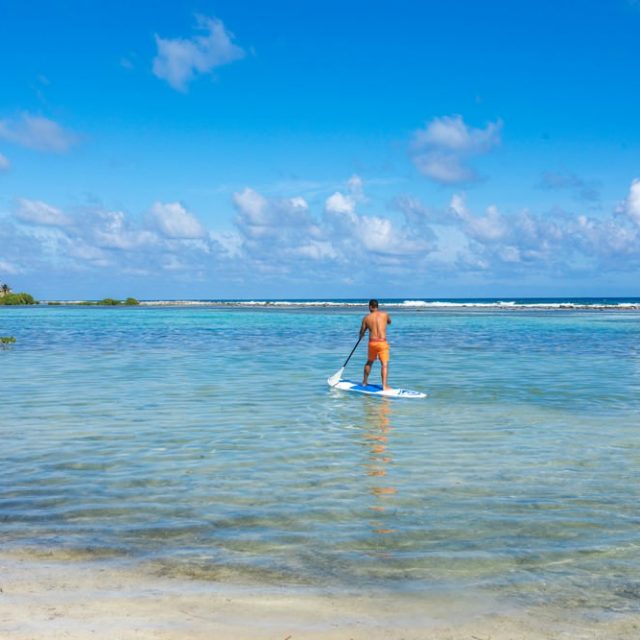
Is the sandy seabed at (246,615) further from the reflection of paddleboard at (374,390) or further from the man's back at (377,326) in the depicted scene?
the man's back at (377,326)

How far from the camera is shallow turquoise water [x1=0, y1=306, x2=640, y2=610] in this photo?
6.77 metres

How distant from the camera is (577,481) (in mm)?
9992

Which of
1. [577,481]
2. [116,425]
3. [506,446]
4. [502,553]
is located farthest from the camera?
[116,425]

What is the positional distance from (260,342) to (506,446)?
29.1 meters

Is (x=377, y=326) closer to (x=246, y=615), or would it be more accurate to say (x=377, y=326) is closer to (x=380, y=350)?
(x=380, y=350)

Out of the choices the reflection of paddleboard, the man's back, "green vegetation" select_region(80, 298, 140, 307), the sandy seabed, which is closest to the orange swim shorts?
the man's back

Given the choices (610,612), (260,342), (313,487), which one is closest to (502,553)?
(610,612)

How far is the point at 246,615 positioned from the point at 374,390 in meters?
14.5

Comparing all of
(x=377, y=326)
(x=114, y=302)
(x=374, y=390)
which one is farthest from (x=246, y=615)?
(x=114, y=302)

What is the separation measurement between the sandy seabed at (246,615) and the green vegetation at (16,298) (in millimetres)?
145735

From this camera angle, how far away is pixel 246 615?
18.2ft

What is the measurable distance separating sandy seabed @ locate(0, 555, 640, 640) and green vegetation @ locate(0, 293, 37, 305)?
146m

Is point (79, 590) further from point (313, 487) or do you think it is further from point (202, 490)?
point (313, 487)

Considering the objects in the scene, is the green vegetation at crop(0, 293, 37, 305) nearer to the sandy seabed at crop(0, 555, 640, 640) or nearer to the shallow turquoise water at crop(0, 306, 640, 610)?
the shallow turquoise water at crop(0, 306, 640, 610)
